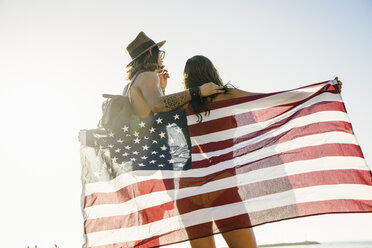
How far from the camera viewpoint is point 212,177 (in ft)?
10.2

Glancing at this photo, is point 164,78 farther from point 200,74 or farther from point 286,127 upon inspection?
point 286,127

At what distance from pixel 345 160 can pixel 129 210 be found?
2.49 m

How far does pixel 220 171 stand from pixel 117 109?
1361 millimetres

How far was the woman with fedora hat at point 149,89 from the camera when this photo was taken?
309 centimetres

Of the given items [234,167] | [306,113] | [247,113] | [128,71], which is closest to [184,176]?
[234,167]

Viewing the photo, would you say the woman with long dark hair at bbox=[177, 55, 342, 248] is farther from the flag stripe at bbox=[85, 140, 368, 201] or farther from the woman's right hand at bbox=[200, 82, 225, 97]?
the flag stripe at bbox=[85, 140, 368, 201]

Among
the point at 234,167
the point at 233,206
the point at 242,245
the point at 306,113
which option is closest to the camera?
the point at 242,245

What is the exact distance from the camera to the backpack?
3266 mm

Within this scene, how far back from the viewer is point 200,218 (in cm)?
289

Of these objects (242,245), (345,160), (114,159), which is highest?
(114,159)

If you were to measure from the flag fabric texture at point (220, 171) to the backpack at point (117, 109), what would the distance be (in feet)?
0.35

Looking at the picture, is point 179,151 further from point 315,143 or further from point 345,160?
point 345,160

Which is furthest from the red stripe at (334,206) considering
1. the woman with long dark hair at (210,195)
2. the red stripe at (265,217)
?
the woman with long dark hair at (210,195)

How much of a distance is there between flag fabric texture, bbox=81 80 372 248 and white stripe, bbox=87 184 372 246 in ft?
0.03
